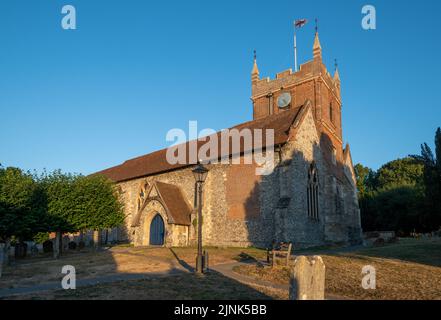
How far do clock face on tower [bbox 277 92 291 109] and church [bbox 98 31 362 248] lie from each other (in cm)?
12

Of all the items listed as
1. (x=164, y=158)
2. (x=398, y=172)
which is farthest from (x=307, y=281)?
(x=398, y=172)

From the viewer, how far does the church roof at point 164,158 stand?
2725cm

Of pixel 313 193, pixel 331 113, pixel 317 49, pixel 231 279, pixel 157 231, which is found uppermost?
pixel 317 49

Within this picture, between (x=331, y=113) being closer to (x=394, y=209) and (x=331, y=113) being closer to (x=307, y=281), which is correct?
(x=394, y=209)

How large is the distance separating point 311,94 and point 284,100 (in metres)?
3.33

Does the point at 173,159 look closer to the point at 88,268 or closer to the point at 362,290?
the point at 88,268

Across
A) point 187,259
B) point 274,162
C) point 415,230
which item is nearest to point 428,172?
point 274,162

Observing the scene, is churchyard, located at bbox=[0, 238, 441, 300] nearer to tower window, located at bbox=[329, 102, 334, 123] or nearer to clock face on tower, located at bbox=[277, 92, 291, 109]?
tower window, located at bbox=[329, 102, 334, 123]

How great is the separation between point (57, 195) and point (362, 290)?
2299cm

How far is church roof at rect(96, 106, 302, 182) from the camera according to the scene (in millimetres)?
27250

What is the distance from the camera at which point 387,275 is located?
12.7m

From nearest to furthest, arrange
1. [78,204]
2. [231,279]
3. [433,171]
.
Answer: [231,279], [433,171], [78,204]

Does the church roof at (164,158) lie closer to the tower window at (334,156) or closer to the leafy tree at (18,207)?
the tower window at (334,156)

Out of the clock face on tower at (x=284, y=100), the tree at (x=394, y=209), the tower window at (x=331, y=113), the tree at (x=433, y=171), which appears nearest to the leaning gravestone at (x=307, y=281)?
the tree at (x=433, y=171)
